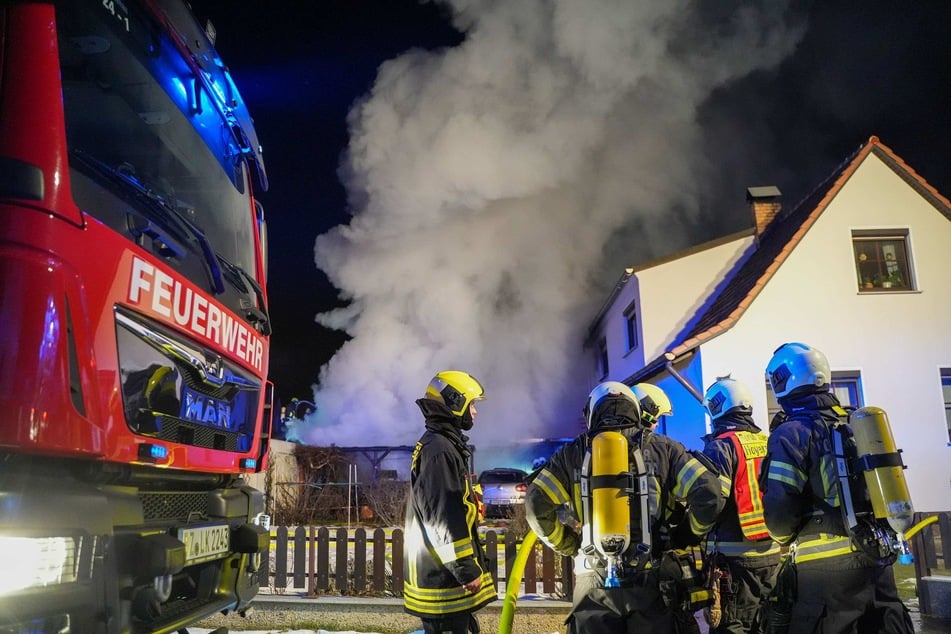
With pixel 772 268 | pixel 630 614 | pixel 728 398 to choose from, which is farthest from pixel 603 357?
pixel 630 614

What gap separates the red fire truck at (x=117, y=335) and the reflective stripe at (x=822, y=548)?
2676mm

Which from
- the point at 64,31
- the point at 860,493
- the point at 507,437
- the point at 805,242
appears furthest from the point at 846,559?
the point at 507,437

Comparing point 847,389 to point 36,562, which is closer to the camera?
point 36,562

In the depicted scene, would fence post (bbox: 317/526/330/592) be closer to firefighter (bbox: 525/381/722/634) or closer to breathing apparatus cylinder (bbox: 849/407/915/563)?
firefighter (bbox: 525/381/722/634)

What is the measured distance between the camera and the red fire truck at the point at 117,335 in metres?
1.89

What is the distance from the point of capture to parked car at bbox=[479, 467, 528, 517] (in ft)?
48.5

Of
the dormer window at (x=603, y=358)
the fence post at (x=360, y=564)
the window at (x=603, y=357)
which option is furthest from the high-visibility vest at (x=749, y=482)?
the window at (x=603, y=357)

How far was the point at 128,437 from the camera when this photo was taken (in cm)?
224

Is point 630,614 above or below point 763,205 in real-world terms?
below

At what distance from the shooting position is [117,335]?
2.21 meters

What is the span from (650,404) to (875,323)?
7345mm

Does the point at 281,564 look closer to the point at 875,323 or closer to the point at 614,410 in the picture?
the point at 614,410

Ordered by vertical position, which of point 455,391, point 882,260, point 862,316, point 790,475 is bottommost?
point 790,475

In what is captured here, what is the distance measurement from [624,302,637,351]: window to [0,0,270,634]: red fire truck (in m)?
12.0
